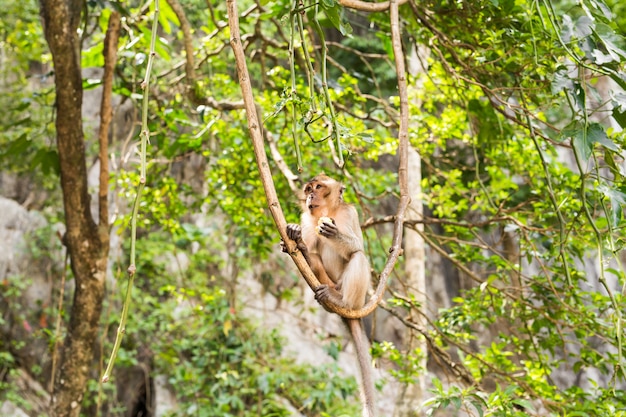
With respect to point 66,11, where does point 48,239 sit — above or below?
above

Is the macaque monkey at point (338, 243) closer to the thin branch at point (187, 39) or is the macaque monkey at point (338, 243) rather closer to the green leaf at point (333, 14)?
the green leaf at point (333, 14)

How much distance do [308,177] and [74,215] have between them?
198cm

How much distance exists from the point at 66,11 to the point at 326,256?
74.6 inches

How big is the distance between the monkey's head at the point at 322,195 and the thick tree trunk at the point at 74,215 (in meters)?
1.39

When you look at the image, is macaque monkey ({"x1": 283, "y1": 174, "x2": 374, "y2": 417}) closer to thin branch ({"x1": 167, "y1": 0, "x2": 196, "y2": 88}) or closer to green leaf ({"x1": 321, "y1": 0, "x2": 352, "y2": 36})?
green leaf ({"x1": 321, "y1": 0, "x2": 352, "y2": 36})

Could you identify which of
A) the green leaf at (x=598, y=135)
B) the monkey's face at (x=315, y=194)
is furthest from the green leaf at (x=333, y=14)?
the monkey's face at (x=315, y=194)

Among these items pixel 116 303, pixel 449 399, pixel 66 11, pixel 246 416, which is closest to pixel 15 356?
pixel 116 303

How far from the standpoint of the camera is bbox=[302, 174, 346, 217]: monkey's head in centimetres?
302

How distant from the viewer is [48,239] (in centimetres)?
837

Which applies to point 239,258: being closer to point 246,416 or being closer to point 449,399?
point 246,416

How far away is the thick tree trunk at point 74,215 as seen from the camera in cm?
352

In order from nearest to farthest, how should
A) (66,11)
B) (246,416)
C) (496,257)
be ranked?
(66,11) → (496,257) → (246,416)

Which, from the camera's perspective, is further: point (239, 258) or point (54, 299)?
point (54, 299)

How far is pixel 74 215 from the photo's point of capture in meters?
3.75
